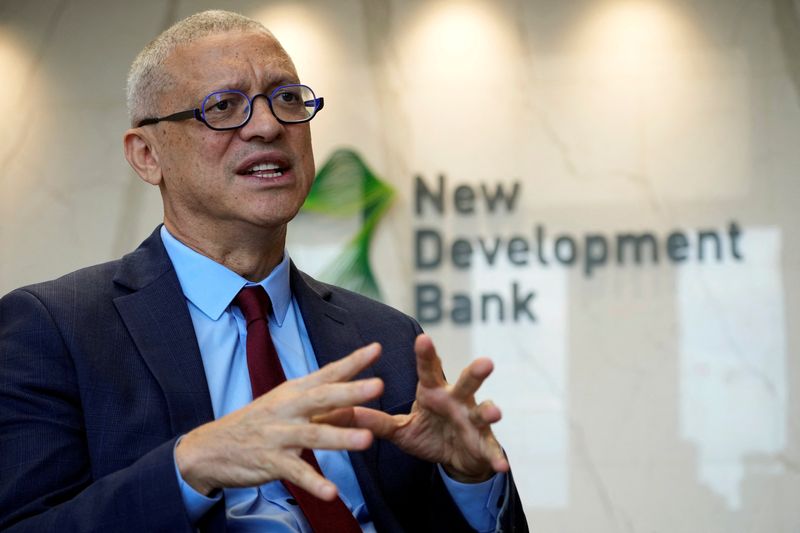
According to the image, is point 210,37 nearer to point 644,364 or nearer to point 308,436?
point 308,436

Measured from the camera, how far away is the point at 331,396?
3.96 ft

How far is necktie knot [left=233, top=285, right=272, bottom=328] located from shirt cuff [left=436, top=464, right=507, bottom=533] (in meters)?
0.42

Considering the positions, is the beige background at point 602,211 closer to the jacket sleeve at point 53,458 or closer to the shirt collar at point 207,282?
the shirt collar at point 207,282

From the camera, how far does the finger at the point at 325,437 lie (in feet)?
3.84

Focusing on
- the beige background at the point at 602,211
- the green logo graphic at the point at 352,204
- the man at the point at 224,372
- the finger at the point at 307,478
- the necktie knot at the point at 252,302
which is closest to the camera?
the finger at the point at 307,478

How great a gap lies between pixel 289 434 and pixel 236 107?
0.75 meters

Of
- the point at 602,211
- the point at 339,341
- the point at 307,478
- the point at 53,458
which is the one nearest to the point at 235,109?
the point at 339,341

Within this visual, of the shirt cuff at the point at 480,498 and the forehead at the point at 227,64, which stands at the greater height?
the forehead at the point at 227,64

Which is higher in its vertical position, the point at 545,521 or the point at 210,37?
the point at 210,37

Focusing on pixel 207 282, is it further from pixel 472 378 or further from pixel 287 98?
pixel 472 378

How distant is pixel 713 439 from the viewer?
382cm

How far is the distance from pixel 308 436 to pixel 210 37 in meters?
0.89

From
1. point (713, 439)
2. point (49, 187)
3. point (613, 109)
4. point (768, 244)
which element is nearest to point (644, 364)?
point (713, 439)

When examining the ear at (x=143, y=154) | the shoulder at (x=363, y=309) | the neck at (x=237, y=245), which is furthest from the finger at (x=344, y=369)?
the ear at (x=143, y=154)
